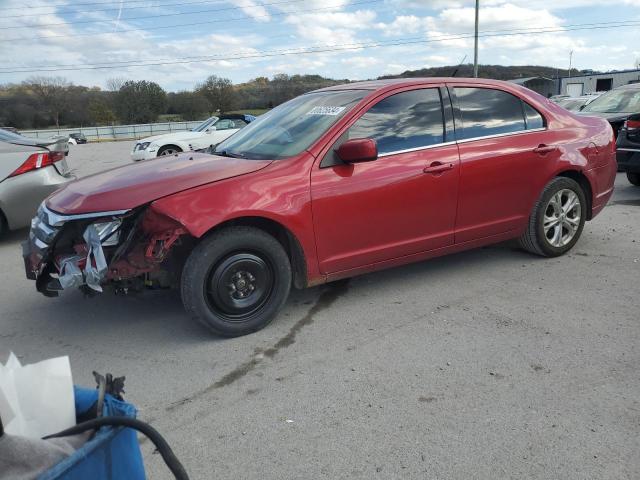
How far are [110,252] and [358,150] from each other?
1.76m

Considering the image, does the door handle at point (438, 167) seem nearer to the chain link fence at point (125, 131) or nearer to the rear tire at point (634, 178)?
the rear tire at point (634, 178)

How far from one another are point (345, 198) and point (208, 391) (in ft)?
5.22

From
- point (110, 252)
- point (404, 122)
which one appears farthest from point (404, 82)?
point (110, 252)

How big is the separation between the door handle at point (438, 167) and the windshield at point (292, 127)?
0.75 meters

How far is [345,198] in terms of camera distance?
372 centimetres

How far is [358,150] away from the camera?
11.9ft

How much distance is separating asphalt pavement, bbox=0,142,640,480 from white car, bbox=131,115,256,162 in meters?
10.1

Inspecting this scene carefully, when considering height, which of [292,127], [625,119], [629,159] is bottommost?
[629,159]

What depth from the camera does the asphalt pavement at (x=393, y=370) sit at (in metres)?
2.36

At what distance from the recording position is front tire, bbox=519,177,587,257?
15.5ft

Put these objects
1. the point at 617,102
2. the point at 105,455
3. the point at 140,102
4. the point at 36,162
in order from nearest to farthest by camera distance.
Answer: the point at 105,455, the point at 36,162, the point at 617,102, the point at 140,102

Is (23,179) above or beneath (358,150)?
beneath

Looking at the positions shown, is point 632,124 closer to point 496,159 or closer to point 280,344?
point 496,159

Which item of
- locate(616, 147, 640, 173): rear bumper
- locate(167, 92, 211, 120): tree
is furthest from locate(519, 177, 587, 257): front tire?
locate(167, 92, 211, 120): tree
